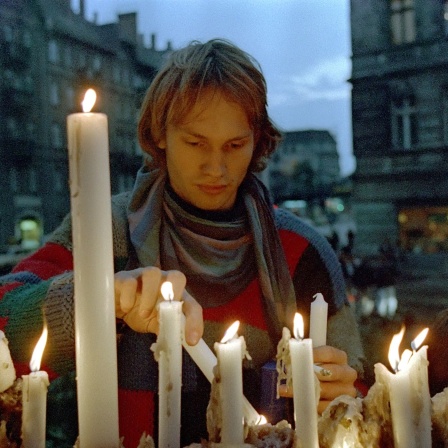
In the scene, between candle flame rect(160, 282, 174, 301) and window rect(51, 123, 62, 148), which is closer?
candle flame rect(160, 282, 174, 301)

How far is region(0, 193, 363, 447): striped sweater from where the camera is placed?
3.25 feet

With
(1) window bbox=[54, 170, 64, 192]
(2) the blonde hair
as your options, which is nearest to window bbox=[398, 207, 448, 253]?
(1) window bbox=[54, 170, 64, 192]

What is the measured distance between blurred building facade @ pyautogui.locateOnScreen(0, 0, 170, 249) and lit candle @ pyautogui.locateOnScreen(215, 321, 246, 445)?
27.9m

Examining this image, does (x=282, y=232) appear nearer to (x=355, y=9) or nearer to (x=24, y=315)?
(x=24, y=315)

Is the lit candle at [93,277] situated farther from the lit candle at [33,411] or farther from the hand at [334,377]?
the hand at [334,377]

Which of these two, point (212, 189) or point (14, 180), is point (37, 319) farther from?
point (14, 180)

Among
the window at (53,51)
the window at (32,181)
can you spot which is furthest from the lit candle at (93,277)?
the window at (53,51)

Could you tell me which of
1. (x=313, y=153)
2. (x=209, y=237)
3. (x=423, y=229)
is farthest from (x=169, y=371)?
(x=313, y=153)

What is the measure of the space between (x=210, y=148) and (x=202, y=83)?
158 mm

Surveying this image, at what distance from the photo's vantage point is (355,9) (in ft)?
69.9

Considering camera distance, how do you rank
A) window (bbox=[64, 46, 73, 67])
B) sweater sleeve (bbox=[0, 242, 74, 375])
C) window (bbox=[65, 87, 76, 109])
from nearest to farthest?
sweater sleeve (bbox=[0, 242, 74, 375])
window (bbox=[64, 46, 73, 67])
window (bbox=[65, 87, 76, 109])

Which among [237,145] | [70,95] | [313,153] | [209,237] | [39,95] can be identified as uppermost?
[313,153]

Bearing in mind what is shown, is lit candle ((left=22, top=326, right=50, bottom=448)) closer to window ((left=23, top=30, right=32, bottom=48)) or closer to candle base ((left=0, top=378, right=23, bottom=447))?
candle base ((left=0, top=378, right=23, bottom=447))

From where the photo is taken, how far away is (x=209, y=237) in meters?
1.62
